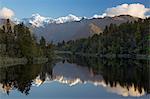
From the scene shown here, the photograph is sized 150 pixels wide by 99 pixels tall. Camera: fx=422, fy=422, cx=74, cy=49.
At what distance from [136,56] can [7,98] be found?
238 feet

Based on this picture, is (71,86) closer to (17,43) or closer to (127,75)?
(127,75)

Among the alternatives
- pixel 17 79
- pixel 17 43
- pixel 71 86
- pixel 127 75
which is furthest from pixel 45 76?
pixel 17 43

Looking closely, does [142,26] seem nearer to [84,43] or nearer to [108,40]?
[108,40]

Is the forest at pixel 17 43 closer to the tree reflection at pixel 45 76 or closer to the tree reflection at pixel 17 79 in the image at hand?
the tree reflection at pixel 45 76

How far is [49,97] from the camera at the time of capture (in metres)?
24.7

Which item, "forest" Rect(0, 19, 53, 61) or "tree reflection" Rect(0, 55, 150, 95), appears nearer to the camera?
"tree reflection" Rect(0, 55, 150, 95)

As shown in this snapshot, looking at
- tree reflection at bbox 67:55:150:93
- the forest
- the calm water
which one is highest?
the forest

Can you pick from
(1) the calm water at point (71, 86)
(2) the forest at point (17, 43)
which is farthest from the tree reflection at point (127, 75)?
(2) the forest at point (17, 43)

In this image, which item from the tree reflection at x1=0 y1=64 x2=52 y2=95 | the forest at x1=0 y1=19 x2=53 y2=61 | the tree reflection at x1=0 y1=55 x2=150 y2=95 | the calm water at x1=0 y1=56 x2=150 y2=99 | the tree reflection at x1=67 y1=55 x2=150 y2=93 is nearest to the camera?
the calm water at x1=0 y1=56 x2=150 y2=99

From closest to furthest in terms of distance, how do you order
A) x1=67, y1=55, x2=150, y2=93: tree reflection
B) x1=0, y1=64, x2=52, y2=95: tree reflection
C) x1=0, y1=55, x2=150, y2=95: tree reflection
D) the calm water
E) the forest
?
1. the calm water
2. x1=0, y1=64, x2=52, y2=95: tree reflection
3. x1=0, y1=55, x2=150, y2=95: tree reflection
4. x1=67, y1=55, x2=150, y2=93: tree reflection
5. the forest

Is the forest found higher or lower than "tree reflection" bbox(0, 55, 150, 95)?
higher

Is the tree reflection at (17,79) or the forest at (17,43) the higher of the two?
the forest at (17,43)

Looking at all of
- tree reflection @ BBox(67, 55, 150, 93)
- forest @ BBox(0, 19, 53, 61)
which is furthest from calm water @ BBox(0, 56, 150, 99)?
forest @ BBox(0, 19, 53, 61)

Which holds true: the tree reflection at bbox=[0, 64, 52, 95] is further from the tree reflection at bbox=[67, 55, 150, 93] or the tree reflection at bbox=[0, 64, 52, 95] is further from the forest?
the forest
